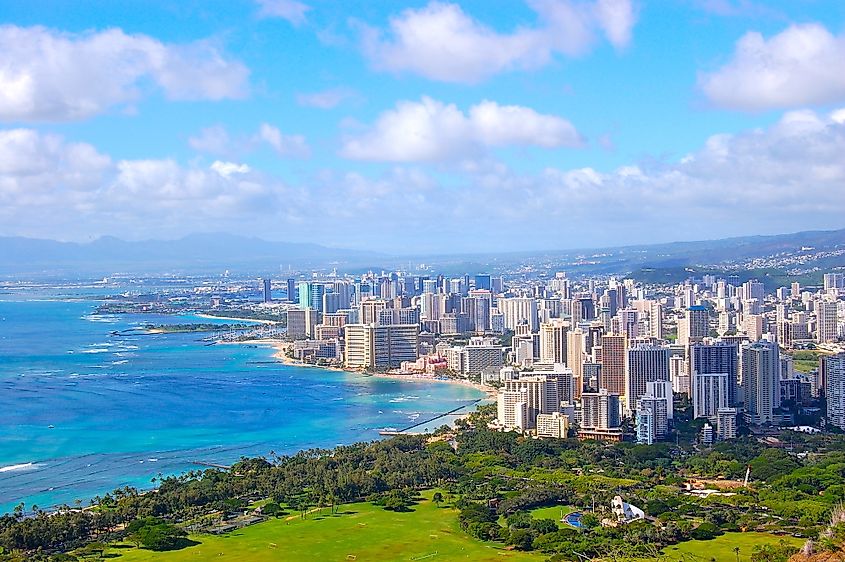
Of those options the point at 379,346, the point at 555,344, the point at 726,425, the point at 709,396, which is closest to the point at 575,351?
the point at 555,344

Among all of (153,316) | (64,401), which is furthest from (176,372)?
(153,316)

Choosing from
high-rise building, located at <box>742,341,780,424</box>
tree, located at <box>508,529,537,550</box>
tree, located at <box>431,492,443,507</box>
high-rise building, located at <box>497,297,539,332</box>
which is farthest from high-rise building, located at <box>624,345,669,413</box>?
high-rise building, located at <box>497,297,539,332</box>

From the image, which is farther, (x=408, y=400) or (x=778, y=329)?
(x=778, y=329)

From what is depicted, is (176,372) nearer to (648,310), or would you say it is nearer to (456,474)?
(456,474)

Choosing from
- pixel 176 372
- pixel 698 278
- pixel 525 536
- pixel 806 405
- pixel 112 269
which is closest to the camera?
pixel 525 536

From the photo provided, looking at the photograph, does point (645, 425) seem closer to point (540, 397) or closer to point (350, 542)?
point (540, 397)

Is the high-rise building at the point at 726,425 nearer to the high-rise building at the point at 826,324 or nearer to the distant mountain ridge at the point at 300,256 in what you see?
the high-rise building at the point at 826,324

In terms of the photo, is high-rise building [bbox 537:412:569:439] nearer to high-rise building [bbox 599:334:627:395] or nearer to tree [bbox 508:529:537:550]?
high-rise building [bbox 599:334:627:395]
